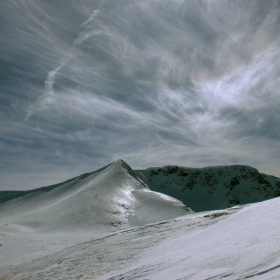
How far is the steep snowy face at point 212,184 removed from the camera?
165 m

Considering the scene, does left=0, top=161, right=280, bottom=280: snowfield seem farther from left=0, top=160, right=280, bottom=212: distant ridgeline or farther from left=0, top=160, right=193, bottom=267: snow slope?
left=0, top=160, right=280, bottom=212: distant ridgeline

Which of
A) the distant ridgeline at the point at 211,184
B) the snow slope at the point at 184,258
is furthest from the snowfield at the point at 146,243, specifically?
the distant ridgeline at the point at 211,184

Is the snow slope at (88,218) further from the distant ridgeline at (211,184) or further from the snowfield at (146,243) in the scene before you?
the distant ridgeline at (211,184)

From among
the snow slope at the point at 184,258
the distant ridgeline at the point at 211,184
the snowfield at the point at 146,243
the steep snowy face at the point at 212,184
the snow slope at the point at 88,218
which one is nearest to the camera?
the snow slope at the point at 184,258

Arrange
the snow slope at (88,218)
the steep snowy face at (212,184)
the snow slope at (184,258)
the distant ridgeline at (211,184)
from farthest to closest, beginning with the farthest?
1. the steep snowy face at (212,184)
2. the distant ridgeline at (211,184)
3. the snow slope at (88,218)
4. the snow slope at (184,258)

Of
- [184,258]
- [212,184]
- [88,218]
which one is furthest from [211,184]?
[184,258]

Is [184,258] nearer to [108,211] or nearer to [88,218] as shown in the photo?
[88,218]

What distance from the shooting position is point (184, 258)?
6809mm

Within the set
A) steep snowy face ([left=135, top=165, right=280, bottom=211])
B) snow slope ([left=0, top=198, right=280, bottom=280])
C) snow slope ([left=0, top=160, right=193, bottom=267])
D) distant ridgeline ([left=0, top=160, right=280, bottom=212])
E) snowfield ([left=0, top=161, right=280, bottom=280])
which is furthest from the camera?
steep snowy face ([left=135, top=165, right=280, bottom=211])

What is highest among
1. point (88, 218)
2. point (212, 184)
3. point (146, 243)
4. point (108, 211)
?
point (212, 184)

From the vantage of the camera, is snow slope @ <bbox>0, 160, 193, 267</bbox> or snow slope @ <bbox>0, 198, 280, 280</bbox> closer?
snow slope @ <bbox>0, 198, 280, 280</bbox>

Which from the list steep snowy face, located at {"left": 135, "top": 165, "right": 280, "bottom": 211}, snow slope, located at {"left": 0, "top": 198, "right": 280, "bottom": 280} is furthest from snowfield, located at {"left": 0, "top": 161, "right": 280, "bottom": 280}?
steep snowy face, located at {"left": 135, "top": 165, "right": 280, "bottom": 211}

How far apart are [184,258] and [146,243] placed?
504cm

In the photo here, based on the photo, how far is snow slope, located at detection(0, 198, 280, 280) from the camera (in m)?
4.71
